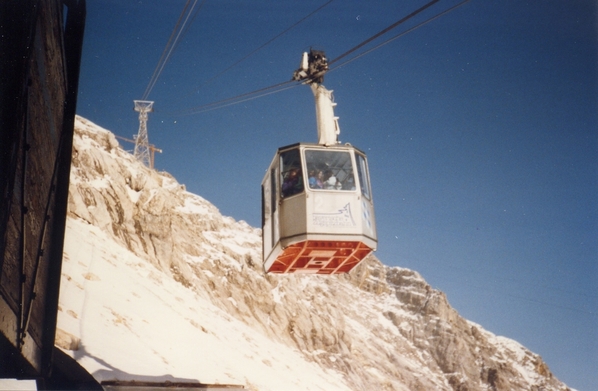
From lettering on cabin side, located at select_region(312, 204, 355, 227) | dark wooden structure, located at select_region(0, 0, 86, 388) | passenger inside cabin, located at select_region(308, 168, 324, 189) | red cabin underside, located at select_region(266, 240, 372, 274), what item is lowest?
dark wooden structure, located at select_region(0, 0, 86, 388)

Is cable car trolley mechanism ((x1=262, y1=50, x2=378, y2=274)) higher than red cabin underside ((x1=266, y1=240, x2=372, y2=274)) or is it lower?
higher

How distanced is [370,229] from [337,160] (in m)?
1.41

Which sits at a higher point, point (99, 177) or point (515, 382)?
point (99, 177)

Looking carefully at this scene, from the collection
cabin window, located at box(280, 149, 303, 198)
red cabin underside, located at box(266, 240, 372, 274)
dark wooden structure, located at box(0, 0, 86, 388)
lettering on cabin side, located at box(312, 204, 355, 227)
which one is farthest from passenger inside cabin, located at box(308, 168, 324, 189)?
dark wooden structure, located at box(0, 0, 86, 388)

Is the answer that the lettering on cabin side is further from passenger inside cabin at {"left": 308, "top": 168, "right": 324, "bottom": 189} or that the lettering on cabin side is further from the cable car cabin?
passenger inside cabin at {"left": 308, "top": 168, "right": 324, "bottom": 189}

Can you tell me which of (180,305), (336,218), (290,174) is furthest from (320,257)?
→ (180,305)

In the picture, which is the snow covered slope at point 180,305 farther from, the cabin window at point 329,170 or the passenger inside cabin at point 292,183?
the cabin window at point 329,170

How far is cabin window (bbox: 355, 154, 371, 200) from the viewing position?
926cm

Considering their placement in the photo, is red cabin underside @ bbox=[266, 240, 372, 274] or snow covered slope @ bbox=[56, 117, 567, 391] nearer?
red cabin underside @ bbox=[266, 240, 372, 274]

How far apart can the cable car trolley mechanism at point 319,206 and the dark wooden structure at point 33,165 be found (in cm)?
434

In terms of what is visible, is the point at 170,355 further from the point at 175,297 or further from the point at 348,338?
the point at 348,338

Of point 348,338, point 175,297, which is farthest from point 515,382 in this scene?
point 175,297

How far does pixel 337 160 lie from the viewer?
9297mm

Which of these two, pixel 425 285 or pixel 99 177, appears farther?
pixel 425 285
